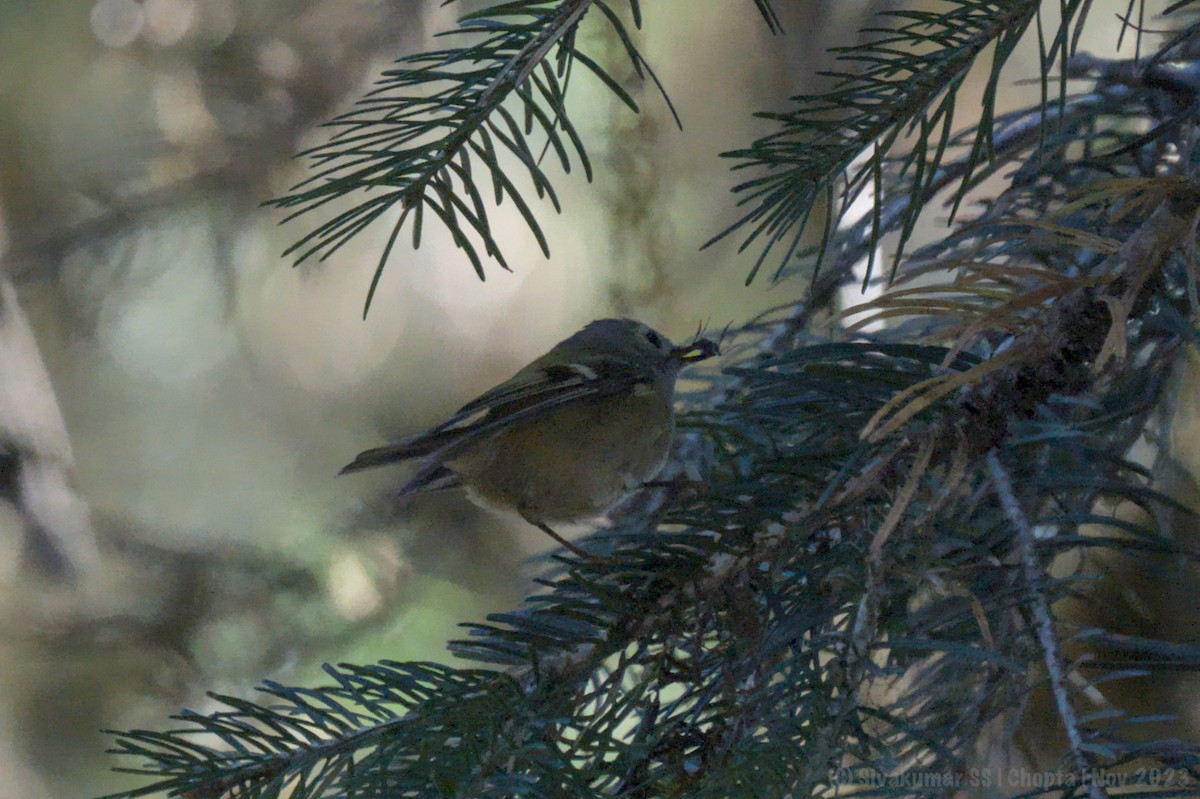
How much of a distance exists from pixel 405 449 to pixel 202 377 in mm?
490

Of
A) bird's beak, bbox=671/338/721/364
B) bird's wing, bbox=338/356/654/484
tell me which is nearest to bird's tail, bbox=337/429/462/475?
bird's wing, bbox=338/356/654/484

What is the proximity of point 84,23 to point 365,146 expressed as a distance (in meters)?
0.65

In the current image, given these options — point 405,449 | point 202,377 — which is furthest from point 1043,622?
point 202,377

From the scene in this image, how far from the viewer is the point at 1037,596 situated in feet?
1.01

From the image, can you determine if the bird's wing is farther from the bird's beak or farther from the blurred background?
the blurred background

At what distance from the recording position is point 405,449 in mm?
451

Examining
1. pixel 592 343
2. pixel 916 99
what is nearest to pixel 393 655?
pixel 592 343

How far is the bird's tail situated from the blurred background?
30 cm

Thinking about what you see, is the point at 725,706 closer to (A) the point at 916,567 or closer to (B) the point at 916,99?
(A) the point at 916,567

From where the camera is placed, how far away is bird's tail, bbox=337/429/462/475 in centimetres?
43

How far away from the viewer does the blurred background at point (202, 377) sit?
32.1 inches

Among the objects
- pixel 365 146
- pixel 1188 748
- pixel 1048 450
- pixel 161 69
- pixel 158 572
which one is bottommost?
pixel 1188 748

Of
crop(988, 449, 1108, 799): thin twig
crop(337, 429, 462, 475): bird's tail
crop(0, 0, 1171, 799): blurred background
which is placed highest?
crop(0, 0, 1171, 799): blurred background

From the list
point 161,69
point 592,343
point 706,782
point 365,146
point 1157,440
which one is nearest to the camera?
point 706,782
